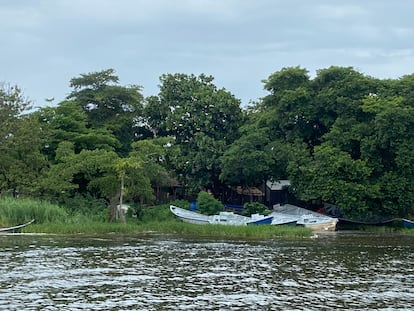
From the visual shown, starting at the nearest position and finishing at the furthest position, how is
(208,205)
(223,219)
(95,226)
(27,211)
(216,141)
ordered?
1. (27,211)
2. (95,226)
3. (223,219)
4. (208,205)
5. (216,141)

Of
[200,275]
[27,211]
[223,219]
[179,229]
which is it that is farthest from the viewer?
[223,219]

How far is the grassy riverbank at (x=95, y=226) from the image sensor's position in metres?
36.0

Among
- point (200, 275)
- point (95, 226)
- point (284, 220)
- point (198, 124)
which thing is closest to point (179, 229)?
point (95, 226)

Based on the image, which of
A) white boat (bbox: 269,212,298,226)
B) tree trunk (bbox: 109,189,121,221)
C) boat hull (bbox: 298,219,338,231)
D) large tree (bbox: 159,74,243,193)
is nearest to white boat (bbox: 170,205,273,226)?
white boat (bbox: 269,212,298,226)

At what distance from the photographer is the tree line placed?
40.8 m

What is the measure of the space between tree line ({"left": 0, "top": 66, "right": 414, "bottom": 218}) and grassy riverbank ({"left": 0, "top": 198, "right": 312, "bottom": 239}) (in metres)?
2.29

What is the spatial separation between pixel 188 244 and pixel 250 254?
15.9 ft

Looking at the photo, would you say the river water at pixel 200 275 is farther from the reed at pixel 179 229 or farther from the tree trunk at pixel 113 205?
the tree trunk at pixel 113 205

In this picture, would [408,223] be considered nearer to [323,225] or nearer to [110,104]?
[323,225]

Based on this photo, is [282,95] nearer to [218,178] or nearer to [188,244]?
[218,178]

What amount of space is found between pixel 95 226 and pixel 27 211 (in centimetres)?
413

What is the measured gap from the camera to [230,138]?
162 ft

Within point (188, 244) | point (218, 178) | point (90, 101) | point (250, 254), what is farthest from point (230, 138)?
point (250, 254)

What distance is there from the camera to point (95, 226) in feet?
121
